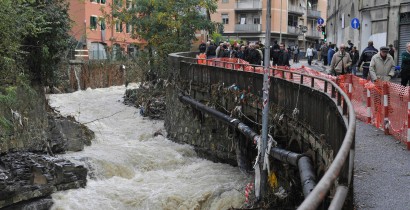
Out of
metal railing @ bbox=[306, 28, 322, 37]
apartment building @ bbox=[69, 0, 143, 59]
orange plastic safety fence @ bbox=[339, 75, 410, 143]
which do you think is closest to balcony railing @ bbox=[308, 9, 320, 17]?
metal railing @ bbox=[306, 28, 322, 37]

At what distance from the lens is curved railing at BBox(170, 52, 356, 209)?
311 centimetres

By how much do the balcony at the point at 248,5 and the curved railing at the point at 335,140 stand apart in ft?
172

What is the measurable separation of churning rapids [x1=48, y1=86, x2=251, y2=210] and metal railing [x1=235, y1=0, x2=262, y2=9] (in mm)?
50941

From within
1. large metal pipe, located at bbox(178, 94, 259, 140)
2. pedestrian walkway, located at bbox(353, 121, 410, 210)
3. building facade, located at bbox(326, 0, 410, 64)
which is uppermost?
building facade, located at bbox(326, 0, 410, 64)

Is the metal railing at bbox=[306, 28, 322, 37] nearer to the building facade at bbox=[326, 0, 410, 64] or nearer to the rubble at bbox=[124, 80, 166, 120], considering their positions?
the building facade at bbox=[326, 0, 410, 64]

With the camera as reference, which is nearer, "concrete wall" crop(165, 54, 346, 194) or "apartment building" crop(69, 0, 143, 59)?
"concrete wall" crop(165, 54, 346, 194)

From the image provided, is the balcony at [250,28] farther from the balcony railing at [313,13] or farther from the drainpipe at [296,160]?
the drainpipe at [296,160]

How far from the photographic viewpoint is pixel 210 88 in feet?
64.5

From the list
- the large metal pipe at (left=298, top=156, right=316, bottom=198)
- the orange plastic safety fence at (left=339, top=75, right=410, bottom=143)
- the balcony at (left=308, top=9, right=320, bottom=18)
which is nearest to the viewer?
the large metal pipe at (left=298, top=156, right=316, bottom=198)

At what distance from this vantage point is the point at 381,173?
759cm

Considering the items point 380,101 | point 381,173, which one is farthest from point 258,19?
point 381,173

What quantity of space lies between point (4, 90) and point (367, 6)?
21.3 metres

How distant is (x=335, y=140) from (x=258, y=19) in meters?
66.5

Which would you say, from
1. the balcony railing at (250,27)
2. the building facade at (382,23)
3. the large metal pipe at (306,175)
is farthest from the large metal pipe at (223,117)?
the balcony railing at (250,27)
